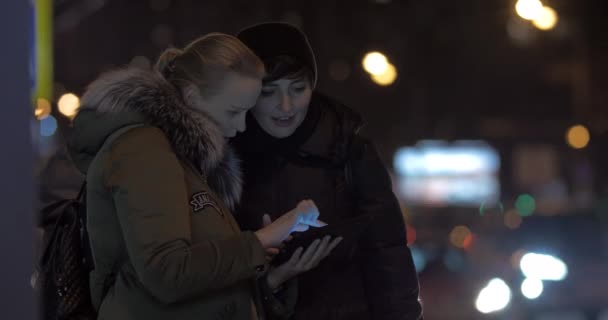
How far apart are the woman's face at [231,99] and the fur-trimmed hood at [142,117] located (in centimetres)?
3

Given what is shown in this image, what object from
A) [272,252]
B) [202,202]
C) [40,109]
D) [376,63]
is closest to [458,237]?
[376,63]

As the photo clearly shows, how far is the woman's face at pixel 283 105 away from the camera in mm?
3225

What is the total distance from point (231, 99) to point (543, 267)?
7.00m

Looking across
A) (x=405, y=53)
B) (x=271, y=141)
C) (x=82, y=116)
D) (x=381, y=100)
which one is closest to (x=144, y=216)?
(x=82, y=116)

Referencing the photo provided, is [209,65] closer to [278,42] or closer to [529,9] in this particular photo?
[278,42]

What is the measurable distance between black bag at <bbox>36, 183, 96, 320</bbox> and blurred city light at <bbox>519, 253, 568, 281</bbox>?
6.80 m

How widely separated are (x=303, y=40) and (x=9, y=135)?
163cm

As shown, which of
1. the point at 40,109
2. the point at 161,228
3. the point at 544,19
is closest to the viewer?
the point at 161,228

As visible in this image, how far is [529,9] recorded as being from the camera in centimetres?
799

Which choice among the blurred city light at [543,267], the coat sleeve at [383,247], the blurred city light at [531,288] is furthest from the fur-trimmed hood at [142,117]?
the blurred city light at [543,267]

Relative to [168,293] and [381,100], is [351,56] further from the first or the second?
[168,293]

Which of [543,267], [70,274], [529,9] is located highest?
[529,9]

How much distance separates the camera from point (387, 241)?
130 inches

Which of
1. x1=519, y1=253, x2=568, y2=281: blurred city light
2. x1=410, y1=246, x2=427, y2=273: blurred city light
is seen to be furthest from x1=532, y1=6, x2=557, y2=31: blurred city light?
x1=410, y1=246, x2=427, y2=273: blurred city light
